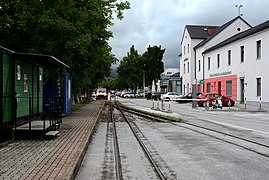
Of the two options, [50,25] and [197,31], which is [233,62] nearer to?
[197,31]

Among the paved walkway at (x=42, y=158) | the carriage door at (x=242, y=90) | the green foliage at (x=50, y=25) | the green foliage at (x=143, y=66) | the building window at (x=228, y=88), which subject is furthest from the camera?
the green foliage at (x=143, y=66)

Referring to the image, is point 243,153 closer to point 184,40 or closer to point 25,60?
point 25,60

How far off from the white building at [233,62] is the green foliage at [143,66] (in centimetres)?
2270

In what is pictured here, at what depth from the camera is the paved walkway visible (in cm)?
661

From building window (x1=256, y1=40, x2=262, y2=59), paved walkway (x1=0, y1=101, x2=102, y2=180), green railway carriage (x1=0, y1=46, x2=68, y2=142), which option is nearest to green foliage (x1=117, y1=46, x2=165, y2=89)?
building window (x1=256, y1=40, x2=262, y2=59)

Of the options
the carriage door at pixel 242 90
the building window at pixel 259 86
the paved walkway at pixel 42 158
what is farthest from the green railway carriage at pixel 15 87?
the carriage door at pixel 242 90

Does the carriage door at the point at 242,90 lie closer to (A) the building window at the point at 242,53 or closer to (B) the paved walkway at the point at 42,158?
(A) the building window at the point at 242,53

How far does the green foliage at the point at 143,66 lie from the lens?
3620 inches

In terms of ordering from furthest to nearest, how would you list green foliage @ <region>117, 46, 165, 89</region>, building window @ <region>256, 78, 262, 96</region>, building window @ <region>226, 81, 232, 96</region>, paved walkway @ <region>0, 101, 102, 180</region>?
green foliage @ <region>117, 46, 165, 89</region> → building window @ <region>226, 81, 232, 96</region> → building window @ <region>256, 78, 262, 96</region> → paved walkway @ <region>0, 101, 102, 180</region>

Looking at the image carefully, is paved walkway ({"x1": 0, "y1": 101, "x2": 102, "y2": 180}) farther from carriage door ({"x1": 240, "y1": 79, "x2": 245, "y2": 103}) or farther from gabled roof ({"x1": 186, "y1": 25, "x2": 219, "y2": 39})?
gabled roof ({"x1": 186, "y1": 25, "x2": 219, "y2": 39})

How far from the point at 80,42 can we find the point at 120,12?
543cm

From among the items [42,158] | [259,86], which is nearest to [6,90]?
[42,158]

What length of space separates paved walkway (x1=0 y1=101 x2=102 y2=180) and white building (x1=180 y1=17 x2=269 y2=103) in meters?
28.9

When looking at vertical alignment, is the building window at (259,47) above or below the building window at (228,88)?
above
